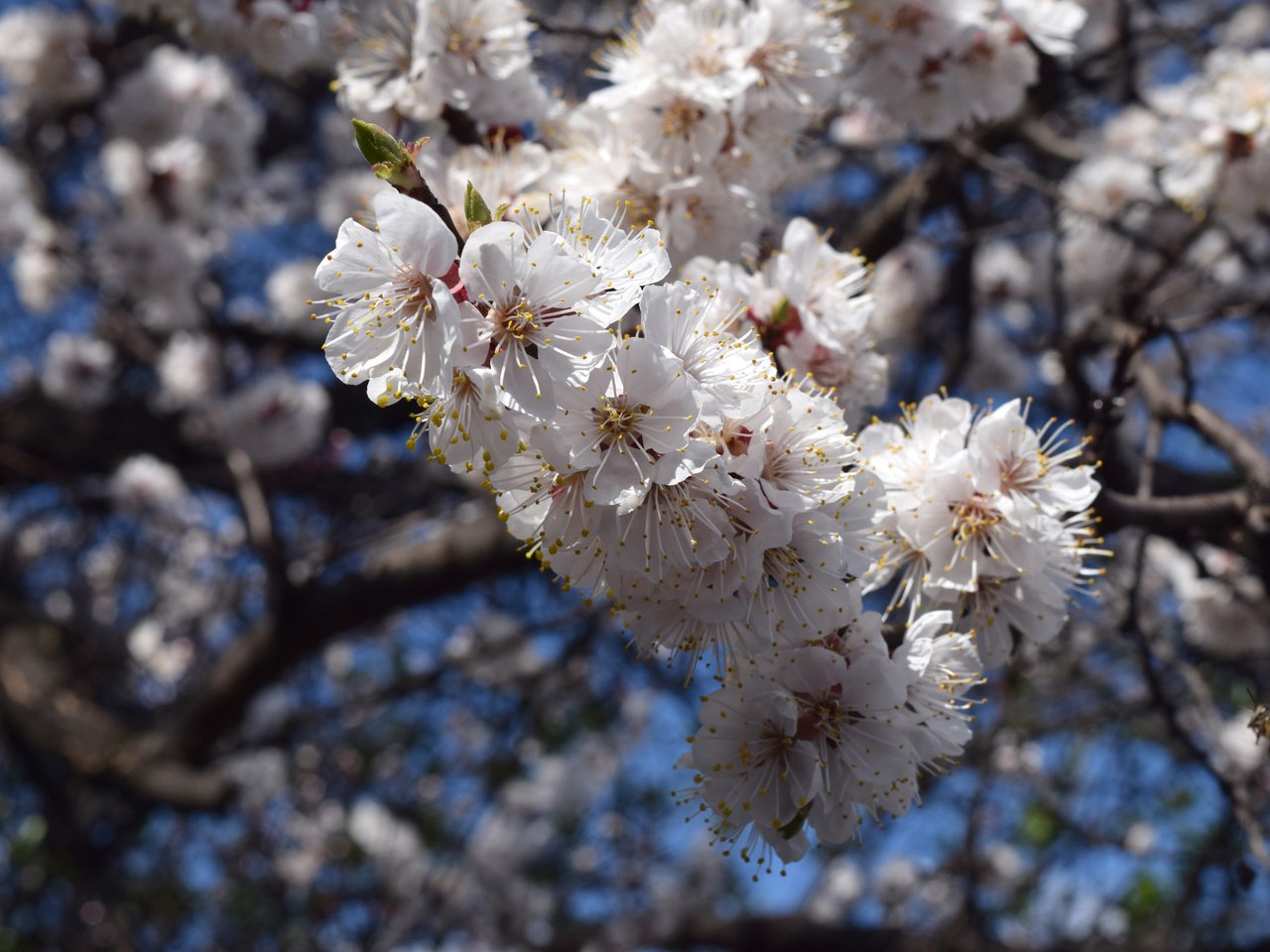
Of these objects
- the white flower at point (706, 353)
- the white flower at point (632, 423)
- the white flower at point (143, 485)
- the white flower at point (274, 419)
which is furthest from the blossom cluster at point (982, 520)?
the white flower at point (143, 485)

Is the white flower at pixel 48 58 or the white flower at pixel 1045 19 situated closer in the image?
the white flower at pixel 1045 19

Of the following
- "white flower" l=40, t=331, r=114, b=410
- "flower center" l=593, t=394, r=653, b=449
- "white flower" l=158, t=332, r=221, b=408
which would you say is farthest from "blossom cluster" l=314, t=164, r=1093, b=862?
"white flower" l=40, t=331, r=114, b=410

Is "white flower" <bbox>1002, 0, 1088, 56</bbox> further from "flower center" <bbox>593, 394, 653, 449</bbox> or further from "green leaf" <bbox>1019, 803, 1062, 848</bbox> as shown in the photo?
"green leaf" <bbox>1019, 803, 1062, 848</bbox>

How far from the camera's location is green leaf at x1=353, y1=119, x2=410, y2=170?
45.2 inches

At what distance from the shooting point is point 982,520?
4.83 ft

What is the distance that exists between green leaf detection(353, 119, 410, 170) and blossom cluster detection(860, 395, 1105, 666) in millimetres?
788

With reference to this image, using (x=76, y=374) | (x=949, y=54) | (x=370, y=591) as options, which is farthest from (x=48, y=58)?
(x=949, y=54)

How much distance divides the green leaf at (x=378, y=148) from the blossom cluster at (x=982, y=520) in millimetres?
788

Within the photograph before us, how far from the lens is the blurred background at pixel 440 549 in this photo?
2.95m

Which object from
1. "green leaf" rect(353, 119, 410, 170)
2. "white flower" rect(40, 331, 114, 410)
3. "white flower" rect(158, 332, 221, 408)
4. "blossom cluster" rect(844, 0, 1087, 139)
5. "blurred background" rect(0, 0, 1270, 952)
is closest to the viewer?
Answer: "green leaf" rect(353, 119, 410, 170)

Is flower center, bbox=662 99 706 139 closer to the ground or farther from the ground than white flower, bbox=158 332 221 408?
farther from the ground

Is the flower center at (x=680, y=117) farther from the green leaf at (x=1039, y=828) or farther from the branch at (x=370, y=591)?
the green leaf at (x=1039, y=828)

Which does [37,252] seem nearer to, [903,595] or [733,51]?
[733,51]

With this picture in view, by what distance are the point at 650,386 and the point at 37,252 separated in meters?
5.78
